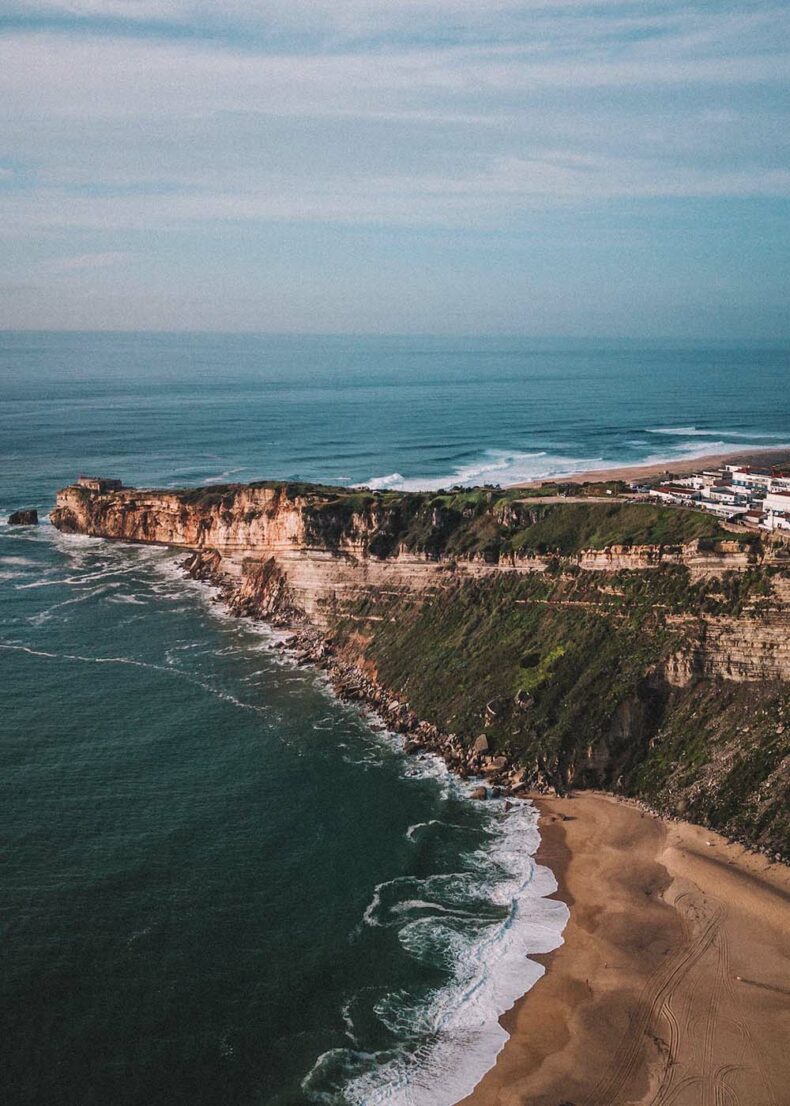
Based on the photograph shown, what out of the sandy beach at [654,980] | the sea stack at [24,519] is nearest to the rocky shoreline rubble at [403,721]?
the sandy beach at [654,980]

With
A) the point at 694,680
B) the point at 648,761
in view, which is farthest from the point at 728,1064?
the point at 694,680

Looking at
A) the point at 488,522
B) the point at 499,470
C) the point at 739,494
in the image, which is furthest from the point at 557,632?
the point at 499,470

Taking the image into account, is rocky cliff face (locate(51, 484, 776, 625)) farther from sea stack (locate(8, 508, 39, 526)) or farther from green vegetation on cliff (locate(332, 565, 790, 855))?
sea stack (locate(8, 508, 39, 526))

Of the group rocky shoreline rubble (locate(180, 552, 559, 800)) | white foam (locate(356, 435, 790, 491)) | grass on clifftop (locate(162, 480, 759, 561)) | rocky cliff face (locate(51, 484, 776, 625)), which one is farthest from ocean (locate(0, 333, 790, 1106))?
white foam (locate(356, 435, 790, 491))

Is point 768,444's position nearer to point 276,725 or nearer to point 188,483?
point 188,483

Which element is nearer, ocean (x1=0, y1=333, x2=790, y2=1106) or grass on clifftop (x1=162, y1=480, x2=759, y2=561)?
ocean (x1=0, y1=333, x2=790, y2=1106)

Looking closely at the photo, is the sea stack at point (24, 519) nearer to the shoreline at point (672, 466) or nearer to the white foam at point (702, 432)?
the shoreline at point (672, 466)
